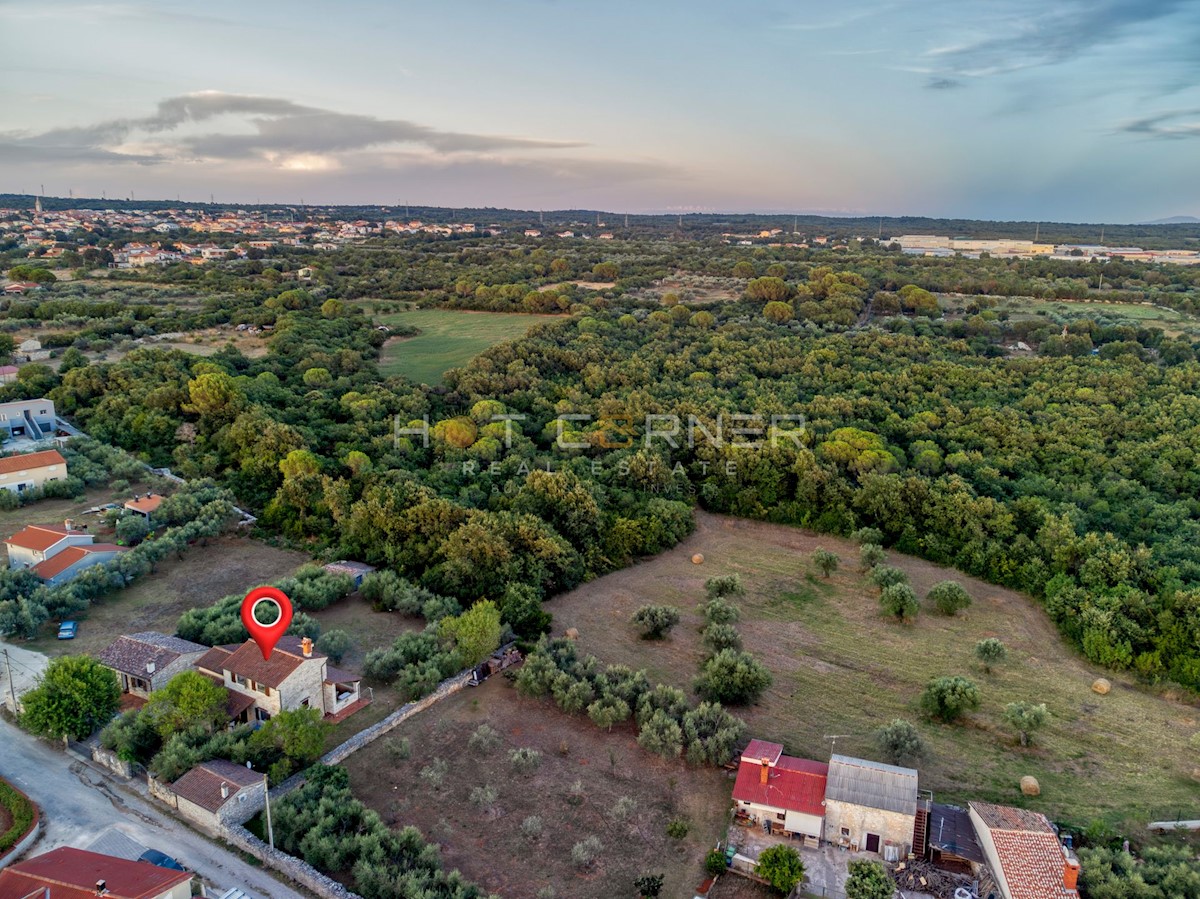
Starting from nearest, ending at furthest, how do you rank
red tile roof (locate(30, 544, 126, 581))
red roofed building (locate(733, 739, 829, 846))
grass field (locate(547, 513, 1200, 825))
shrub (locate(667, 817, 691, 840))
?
red roofed building (locate(733, 739, 829, 846)), shrub (locate(667, 817, 691, 840)), grass field (locate(547, 513, 1200, 825)), red tile roof (locate(30, 544, 126, 581))

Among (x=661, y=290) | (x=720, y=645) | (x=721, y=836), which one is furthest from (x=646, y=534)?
(x=661, y=290)

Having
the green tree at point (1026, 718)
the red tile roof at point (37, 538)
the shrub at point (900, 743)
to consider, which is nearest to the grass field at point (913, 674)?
the green tree at point (1026, 718)

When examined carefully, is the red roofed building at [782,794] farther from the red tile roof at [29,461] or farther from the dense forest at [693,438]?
the red tile roof at [29,461]

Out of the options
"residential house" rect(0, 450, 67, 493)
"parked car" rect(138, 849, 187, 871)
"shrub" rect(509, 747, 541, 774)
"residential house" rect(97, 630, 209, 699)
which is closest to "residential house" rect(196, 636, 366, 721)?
"residential house" rect(97, 630, 209, 699)

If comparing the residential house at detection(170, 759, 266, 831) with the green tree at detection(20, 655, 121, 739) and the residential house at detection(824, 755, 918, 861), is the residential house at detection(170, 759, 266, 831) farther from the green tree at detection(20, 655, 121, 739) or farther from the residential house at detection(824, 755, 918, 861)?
the residential house at detection(824, 755, 918, 861)

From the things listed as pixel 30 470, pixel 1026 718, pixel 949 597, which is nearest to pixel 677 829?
pixel 1026 718

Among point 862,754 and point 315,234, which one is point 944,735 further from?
point 315,234
